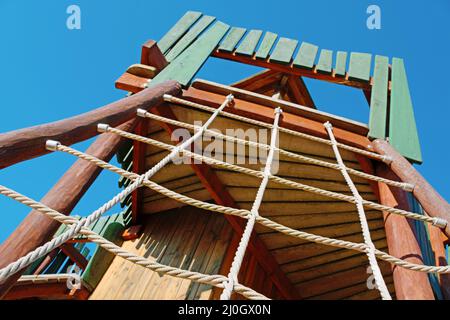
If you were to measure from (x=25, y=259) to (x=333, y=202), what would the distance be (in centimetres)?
248

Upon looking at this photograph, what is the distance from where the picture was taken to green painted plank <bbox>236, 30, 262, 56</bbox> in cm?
303

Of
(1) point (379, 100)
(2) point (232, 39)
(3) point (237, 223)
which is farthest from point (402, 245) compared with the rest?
(2) point (232, 39)

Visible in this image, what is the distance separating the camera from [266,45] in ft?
10.2

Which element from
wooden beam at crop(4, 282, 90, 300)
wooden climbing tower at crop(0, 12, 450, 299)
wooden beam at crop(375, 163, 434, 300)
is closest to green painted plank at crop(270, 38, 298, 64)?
wooden climbing tower at crop(0, 12, 450, 299)

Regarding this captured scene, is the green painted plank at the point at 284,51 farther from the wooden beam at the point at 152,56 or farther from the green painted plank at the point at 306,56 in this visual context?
the wooden beam at the point at 152,56

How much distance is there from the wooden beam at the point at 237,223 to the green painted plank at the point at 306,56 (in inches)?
42.1

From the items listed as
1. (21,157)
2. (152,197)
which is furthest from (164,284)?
(21,157)

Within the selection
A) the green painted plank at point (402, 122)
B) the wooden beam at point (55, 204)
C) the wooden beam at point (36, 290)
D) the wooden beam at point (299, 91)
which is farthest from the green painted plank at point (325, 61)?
the wooden beam at point (36, 290)

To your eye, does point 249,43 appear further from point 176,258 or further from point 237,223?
point 176,258

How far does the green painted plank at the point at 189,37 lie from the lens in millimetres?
2944

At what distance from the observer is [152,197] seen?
3740 mm

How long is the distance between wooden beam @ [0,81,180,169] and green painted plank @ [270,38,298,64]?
942 mm

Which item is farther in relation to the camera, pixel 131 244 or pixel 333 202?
pixel 131 244
